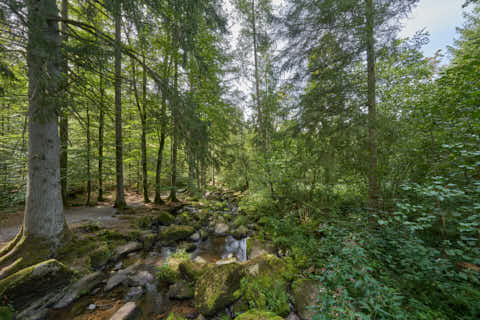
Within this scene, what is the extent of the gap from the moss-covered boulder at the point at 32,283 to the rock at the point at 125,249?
3.67ft

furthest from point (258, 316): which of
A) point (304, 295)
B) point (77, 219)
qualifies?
point (77, 219)

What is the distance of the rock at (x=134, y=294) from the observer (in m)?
3.00

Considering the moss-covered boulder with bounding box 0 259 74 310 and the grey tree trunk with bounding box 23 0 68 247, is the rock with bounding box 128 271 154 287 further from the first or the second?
the grey tree trunk with bounding box 23 0 68 247

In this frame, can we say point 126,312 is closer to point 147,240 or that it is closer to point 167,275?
point 167,275

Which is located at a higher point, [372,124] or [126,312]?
[372,124]

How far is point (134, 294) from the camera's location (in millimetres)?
3096

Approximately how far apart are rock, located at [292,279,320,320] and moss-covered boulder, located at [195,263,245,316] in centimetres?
105

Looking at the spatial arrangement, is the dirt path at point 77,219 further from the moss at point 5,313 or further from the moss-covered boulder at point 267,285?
the moss-covered boulder at point 267,285

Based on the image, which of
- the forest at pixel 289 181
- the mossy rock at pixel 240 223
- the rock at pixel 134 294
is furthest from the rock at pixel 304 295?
the mossy rock at pixel 240 223

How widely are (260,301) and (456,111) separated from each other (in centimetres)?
489

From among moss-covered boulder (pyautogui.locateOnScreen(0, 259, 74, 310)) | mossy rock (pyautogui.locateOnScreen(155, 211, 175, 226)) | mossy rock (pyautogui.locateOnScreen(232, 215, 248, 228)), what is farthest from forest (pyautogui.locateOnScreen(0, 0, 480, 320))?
mossy rock (pyautogui.locateOnScreen(232, 215, 248, 228))

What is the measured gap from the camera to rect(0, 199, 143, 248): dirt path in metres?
4.80

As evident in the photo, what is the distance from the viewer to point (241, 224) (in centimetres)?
673

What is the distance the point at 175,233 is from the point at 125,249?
1.51 metres
